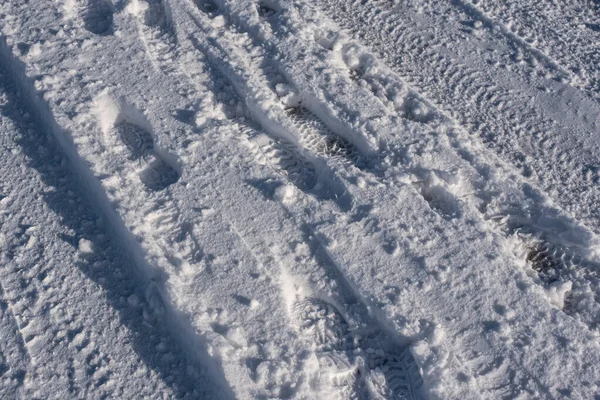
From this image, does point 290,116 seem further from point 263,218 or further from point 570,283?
point 570,283

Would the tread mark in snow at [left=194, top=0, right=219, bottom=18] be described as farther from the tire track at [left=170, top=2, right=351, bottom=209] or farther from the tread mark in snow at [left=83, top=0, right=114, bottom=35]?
the tread mark in snow at [left=83, top=0, right=114, bottom=35]

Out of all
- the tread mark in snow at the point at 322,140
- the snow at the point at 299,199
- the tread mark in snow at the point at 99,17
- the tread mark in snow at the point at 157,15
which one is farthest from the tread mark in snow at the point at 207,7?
the tread mark in snow at the point at 322,140

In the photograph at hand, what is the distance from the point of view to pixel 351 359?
6.82 ft

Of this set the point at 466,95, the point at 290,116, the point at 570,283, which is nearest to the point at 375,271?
the point at 570,283

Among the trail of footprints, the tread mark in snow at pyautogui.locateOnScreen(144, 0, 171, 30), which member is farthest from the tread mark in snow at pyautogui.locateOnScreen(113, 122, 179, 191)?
the trail of footprints

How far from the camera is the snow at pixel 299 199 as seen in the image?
207 cm

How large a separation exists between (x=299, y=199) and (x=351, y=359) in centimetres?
65

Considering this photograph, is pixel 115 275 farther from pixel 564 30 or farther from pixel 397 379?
pixel 564 30

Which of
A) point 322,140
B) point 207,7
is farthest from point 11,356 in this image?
point 207,7

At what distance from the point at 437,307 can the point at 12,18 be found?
2.48m

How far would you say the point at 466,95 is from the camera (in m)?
2.84

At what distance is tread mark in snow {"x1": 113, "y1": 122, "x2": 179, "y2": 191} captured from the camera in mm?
2543

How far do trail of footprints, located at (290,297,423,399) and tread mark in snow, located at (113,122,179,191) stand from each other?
0.77 meters

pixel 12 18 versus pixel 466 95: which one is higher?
pixel 466 95
